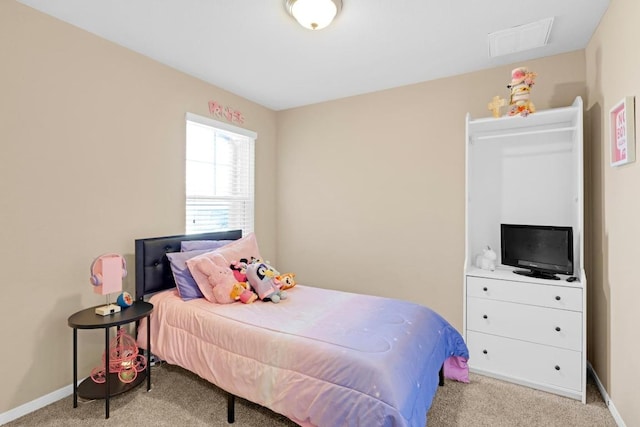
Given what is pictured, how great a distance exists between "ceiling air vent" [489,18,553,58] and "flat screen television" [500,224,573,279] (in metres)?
1.41

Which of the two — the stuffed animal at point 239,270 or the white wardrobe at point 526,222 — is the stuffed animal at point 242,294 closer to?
the stuffed animal at point 239,270

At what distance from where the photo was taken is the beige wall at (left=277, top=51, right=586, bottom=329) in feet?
9.81

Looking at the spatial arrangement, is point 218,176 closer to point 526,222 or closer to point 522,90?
point 522,90

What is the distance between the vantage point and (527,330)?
2.36 meters

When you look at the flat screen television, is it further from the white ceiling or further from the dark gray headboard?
the dark gray headboard

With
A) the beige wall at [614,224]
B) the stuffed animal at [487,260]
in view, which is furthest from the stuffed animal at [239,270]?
the beige wall at [614,224]

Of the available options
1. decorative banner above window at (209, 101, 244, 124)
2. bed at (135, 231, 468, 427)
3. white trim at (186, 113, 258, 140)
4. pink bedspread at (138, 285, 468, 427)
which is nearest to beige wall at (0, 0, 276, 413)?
white trim at (186, 113, 258, 140)

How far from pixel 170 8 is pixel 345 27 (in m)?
1.17

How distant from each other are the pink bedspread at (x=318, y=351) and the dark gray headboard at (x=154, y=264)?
0.45 ft

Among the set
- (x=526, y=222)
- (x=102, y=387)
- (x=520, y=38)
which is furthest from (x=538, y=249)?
(x=102, y=387)

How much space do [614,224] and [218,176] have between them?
3.37 m

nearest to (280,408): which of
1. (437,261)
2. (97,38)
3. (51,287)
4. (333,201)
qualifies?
(51,287)

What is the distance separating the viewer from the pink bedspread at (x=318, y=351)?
4.96ft

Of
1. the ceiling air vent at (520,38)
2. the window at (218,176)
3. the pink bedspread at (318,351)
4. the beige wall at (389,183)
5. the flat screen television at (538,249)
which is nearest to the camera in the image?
the pink bedspread at (318,351)
